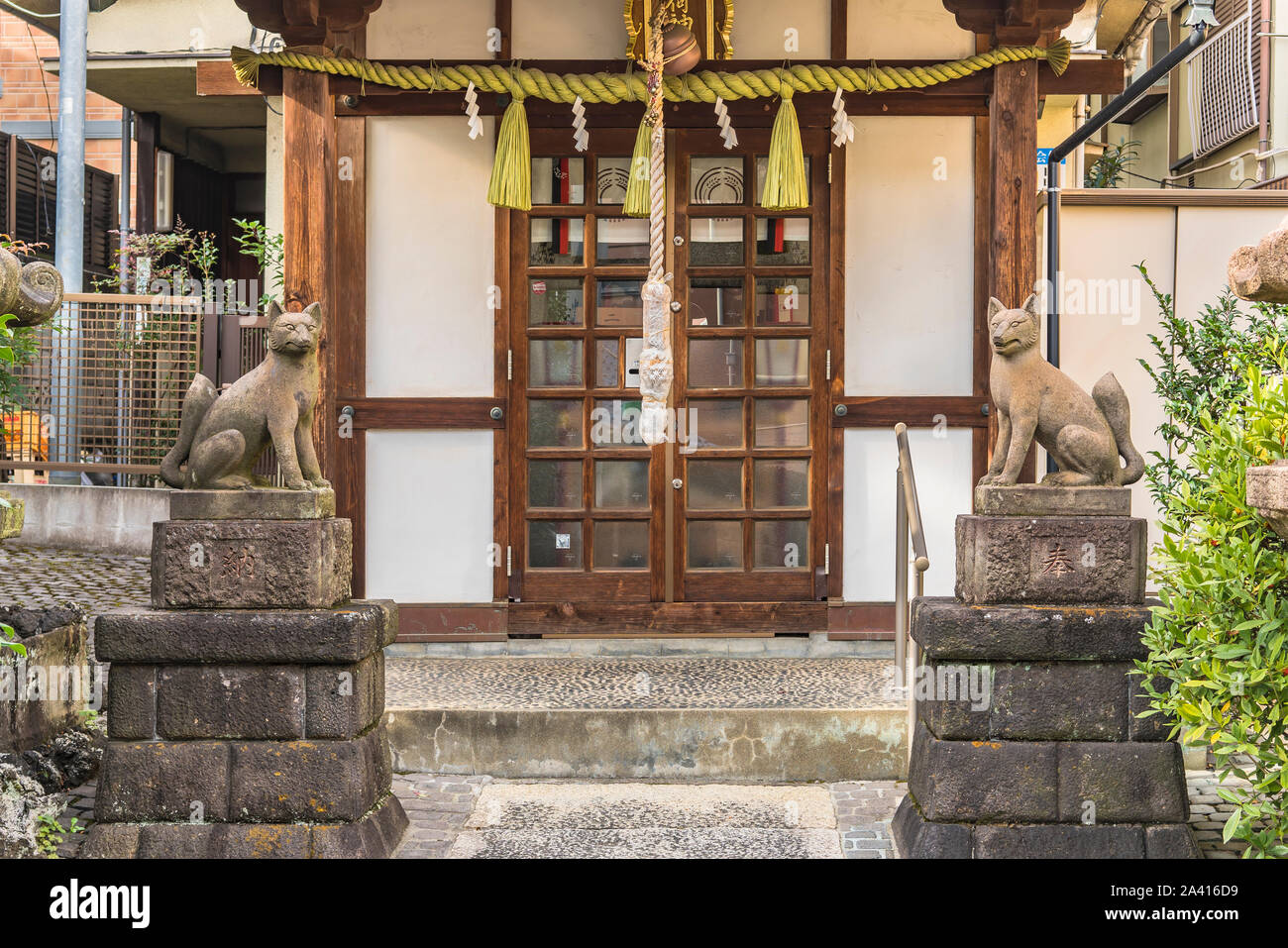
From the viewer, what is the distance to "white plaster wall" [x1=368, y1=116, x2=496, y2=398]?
23.6 ft

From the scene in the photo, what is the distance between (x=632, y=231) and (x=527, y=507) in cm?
183

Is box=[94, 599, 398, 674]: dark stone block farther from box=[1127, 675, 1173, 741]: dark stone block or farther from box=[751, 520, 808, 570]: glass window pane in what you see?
box=[751, 520, 808, 570]: glass window pane

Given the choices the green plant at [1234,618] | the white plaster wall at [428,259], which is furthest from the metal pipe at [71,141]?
the green plant at [1234,618]

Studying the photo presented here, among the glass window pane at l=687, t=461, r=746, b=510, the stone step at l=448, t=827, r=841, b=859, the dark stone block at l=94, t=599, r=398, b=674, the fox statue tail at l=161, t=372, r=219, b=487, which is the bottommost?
the stone step at l=448, t=827, r=841, b=859

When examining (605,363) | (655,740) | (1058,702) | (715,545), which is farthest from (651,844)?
(605,363)

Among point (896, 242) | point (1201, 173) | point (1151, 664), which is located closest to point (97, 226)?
point (896, 242)

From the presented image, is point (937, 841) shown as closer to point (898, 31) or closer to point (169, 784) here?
→ point (169, 784)

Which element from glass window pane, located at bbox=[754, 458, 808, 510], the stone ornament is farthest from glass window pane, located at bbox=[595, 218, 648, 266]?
the stone ornament

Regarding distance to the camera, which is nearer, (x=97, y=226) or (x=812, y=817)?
(x=812, y=817)

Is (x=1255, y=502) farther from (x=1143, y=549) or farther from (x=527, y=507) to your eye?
(x=527, y=507)

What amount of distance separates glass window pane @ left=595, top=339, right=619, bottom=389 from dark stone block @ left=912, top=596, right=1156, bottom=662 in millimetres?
3401

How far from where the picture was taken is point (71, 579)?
32.4 feet

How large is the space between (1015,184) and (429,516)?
3.91 m

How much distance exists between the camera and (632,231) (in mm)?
7324
